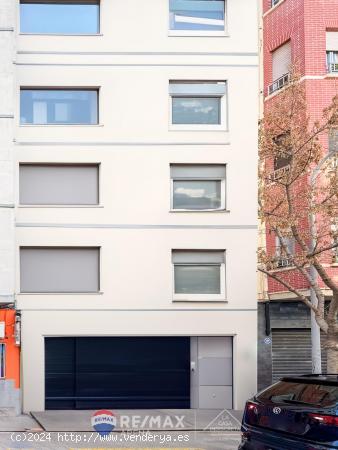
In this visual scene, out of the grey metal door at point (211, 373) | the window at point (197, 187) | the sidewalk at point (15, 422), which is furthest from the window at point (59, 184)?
the sidewalk at point (15, 422)

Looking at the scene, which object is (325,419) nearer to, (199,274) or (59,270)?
(199,274)

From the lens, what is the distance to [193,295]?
2312 centimetres

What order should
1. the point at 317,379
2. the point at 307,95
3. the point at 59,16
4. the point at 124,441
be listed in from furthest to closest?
the point at 307,95 → the point at 59,16 → the point at 124,441 → the point at 317,379

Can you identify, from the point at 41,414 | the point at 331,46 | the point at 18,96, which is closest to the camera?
the point at 41,414

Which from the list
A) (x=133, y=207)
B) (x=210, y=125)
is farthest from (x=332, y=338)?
(x=210, y=125)

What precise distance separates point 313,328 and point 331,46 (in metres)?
9.48

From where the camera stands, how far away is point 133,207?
23.0 metres

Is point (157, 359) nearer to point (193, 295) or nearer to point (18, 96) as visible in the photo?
point (193, 295)

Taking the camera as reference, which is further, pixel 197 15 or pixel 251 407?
pixel 197 15

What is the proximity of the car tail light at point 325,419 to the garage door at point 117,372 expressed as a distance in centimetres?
1463

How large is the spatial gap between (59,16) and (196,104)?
4811 mm

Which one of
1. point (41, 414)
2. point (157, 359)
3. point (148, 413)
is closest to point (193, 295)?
point (157, 359)

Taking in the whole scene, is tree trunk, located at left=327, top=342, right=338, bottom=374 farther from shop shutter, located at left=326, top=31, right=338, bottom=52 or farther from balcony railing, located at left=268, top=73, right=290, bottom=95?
shop shutter, located at left=326, top=31, right=338, bottom=52

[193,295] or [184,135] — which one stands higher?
[184,135]
